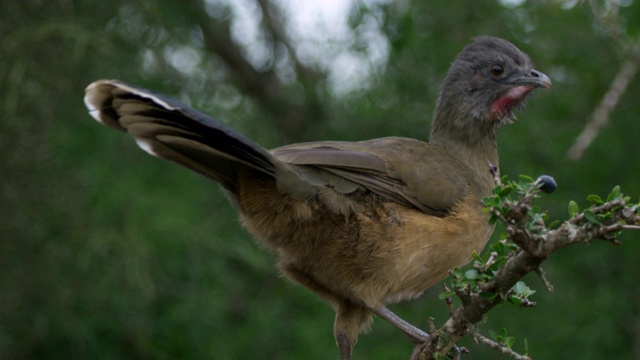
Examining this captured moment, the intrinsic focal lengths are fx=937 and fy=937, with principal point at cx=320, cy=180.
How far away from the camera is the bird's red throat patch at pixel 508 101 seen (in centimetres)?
461

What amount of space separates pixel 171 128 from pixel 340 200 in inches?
30.3

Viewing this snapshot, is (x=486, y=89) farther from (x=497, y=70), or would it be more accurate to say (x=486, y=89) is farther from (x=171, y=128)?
(x=171, y=128)

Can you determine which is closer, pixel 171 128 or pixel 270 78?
pixel 171 128

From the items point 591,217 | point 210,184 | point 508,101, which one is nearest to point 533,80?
point 508,101

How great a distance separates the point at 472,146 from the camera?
464cm

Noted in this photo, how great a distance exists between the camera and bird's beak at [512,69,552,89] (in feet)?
14.8

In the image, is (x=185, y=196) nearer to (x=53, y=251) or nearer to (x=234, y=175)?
(x=53, y=251)

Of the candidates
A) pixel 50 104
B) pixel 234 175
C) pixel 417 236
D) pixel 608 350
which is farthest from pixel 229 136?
pixel 608 350

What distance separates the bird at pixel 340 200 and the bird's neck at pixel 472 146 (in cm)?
18

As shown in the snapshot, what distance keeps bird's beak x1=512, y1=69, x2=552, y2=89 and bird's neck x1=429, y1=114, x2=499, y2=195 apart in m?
0.29

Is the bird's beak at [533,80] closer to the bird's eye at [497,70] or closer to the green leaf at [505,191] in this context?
the bird's eye at [497,70]

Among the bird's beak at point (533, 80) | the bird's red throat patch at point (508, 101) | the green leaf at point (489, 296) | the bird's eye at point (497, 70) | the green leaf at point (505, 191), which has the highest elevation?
the bird's eye at point (497, 70)

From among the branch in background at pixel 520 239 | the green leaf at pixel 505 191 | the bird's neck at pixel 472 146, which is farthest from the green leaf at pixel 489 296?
the bird's neck at pixel 472 146

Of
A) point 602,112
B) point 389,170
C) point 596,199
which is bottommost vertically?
point 596,199
